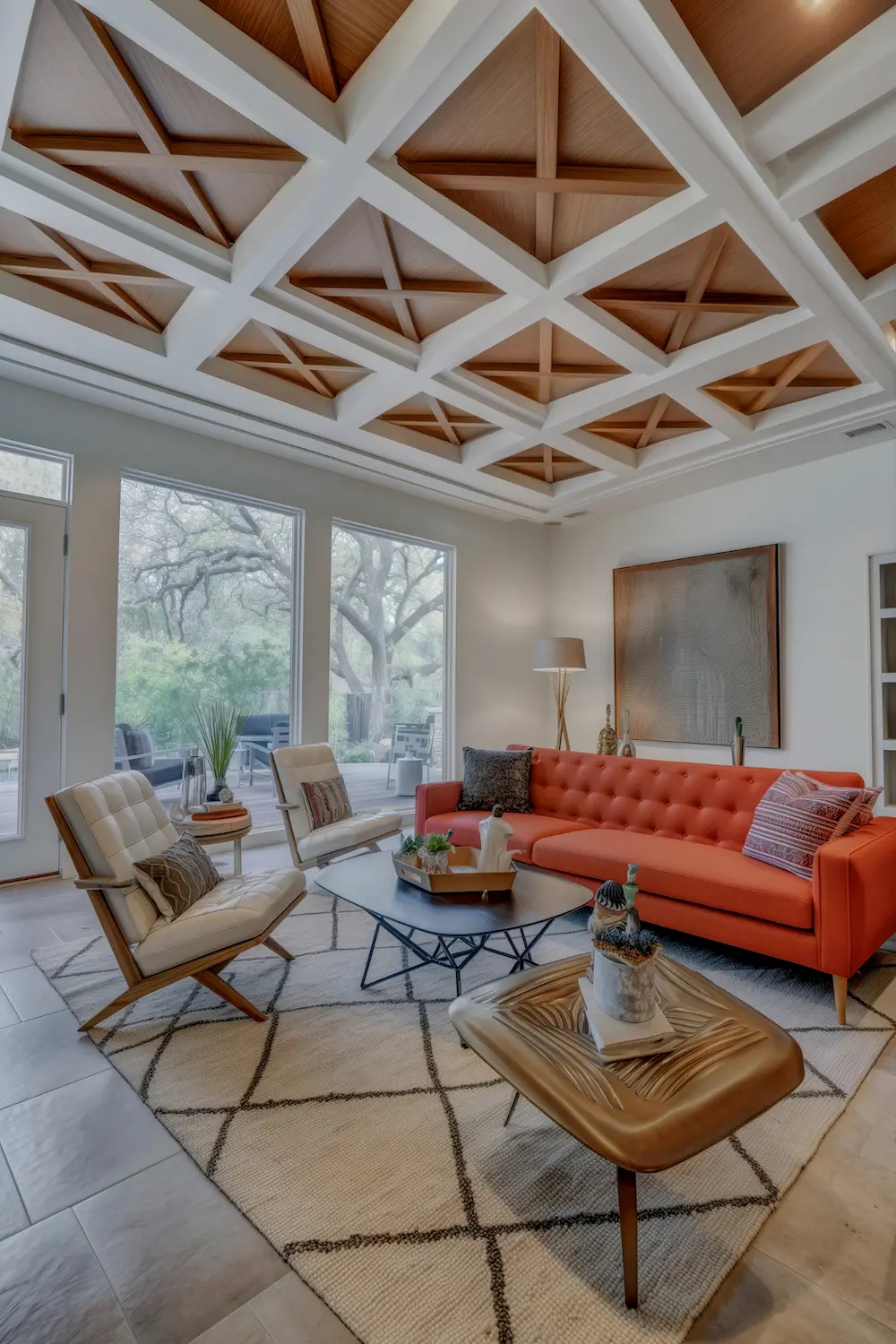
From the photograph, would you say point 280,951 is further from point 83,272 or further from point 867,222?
point 867,222

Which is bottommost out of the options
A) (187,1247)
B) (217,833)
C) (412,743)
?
(187,1247)

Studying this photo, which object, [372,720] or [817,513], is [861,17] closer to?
[817,513]

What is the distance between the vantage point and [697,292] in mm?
3041

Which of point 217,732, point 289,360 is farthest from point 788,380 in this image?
point 217,732

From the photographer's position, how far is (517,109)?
215cm

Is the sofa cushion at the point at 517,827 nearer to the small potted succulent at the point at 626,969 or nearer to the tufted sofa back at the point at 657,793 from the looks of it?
the tufted sofa back at the point at 657,793

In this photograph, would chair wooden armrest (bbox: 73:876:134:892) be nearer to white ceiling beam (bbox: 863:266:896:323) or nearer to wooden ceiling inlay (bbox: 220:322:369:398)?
wooden ceiling inlay (bbox: 220:322:369:398)

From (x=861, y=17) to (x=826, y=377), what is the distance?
89.6 inches

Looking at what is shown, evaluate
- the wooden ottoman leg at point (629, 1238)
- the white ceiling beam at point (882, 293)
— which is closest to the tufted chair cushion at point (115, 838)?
the wooden ottoman leg at point (629, 1238)

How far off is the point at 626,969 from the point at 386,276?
118 inches

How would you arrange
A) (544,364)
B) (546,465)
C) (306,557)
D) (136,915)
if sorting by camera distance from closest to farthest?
(136,915)
(544,364)
(306,557)
(546,465)

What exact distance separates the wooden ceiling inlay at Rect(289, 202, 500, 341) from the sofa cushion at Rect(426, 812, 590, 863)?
2682 millimetres

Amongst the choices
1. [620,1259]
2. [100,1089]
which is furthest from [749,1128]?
[100,1089]

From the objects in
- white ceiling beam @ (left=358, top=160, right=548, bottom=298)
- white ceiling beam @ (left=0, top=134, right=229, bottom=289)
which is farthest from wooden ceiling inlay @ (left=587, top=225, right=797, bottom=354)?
white ceiling beam @ (left=0, top=134, right=229, bottom=289)
